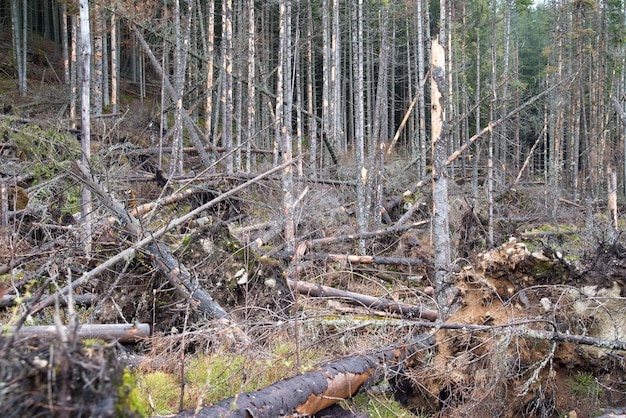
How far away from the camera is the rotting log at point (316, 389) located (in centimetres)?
342

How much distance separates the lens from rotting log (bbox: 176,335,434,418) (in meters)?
3.42

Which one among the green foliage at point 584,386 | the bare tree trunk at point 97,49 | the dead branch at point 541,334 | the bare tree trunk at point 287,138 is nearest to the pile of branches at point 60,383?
the dead branch at point 541,334

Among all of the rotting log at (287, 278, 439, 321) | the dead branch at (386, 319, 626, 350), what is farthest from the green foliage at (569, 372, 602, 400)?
the rotting log at (287, 278, 439, 321)

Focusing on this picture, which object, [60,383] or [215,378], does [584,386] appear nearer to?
[215,378]

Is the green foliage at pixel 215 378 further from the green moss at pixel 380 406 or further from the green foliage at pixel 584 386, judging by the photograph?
the green foliage at pixel 584 386

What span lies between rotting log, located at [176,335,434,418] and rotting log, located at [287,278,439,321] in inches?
46.1

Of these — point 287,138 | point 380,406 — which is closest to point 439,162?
point 287,138

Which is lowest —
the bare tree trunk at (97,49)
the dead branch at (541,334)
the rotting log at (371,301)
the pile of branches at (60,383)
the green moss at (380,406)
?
the green moss at (380,406)

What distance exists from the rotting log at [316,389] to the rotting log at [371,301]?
1170 mm

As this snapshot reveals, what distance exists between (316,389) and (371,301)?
323 centimetres

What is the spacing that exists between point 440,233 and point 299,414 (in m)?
4.33

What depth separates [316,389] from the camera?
4.12 m

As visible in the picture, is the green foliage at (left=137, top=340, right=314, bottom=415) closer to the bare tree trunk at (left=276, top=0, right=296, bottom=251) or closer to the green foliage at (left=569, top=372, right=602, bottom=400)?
the green foliage at (left=569, top=372, right=602, bottom=400)

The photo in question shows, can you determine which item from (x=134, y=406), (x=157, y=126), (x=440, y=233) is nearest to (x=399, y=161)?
(x=157, y=126)
